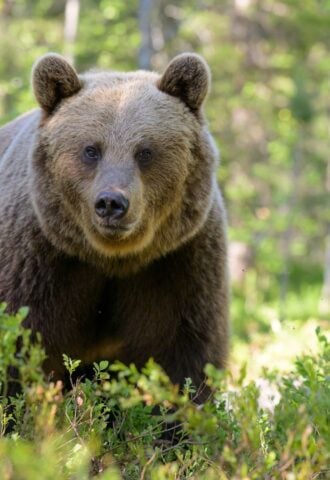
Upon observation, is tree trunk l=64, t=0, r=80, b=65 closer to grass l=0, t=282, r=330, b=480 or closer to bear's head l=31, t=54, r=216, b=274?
bear's head l=31, t=54, r=216, b=274

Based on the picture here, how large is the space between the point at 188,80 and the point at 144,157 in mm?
632

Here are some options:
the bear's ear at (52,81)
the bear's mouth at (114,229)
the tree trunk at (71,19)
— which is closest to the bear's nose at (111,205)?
the bear's mouth at (114,229)

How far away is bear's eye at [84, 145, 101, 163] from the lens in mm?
5234

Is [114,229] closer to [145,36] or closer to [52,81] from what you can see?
[52,81]

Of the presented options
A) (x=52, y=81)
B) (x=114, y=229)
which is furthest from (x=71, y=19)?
(x=114, y=229)

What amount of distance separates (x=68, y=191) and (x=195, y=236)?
0.89m

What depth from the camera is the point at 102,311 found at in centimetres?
571

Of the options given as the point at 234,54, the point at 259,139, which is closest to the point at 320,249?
the point at 259,139

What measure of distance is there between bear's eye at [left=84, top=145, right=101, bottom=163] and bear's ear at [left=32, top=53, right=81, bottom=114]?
0.52 m

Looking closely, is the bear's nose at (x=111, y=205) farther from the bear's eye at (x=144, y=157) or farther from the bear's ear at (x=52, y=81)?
the bear's ear at (x=52, y=81)

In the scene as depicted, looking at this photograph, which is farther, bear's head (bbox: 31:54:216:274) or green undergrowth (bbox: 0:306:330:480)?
bear's head (bbox: 31:54:216:274)

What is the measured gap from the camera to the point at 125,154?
5.22 m

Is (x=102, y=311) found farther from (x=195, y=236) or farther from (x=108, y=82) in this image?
(x=108, y=82)

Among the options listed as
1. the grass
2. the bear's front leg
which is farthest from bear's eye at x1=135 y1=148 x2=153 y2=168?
the grass
